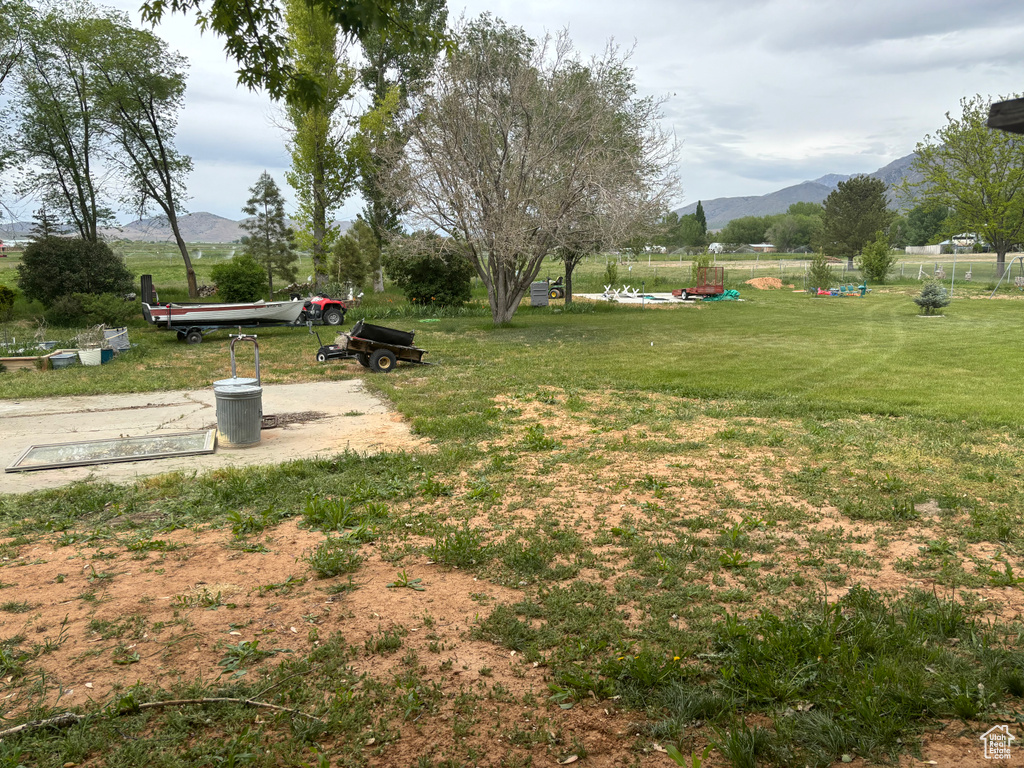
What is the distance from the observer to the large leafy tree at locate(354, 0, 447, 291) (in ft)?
66.7

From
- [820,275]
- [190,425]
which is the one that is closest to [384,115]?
[190,425]

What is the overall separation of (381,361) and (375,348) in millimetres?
283

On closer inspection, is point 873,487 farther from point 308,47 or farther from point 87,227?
point 87,227

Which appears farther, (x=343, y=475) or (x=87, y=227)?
(x=87, y=227)

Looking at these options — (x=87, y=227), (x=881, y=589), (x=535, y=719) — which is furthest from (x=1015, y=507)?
(x=87, y=227)

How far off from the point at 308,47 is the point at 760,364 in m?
21.1

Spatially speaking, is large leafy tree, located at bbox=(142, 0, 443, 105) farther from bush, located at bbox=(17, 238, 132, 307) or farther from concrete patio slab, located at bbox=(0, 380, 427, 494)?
bush, located at bbox=(17, 238, 132, 307)

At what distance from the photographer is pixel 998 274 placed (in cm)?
4006

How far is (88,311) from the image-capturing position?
65.8 feet

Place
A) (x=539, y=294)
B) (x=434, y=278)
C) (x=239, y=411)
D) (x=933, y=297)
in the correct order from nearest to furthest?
(x=239, y=411), (x=933, y=297), (x=434, y=278), (x=539, y=294)

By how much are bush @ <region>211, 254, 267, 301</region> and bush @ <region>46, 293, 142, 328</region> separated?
4.23 m

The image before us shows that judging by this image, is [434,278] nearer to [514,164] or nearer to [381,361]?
[514,164]

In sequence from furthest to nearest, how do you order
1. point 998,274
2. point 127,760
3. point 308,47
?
1. point 998,274
2. point 308,47
3. point 127,760

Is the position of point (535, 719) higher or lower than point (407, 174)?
lower
